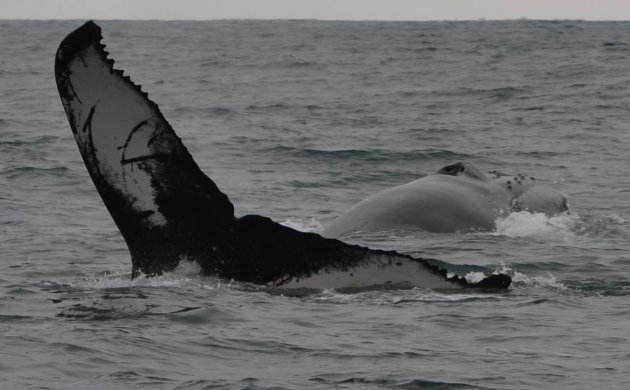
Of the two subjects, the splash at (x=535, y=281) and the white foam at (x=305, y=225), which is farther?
the white foam at (x=305, y=225)

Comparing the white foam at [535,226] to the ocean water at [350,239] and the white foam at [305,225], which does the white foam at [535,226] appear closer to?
the ocean water at [350,239]

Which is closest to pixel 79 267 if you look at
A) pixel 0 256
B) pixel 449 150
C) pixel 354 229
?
pixel 0 256

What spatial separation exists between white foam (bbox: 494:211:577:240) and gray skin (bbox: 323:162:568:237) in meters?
0.09

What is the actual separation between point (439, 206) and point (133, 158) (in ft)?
17.4

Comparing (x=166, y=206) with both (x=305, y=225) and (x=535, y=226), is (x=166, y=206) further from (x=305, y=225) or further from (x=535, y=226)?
(x=305, y=225)

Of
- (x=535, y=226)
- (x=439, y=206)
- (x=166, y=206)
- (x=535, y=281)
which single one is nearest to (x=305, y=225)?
(x=439, y=206)

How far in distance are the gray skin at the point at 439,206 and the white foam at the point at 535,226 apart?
88 mm

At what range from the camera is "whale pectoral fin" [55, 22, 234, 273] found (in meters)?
7.91

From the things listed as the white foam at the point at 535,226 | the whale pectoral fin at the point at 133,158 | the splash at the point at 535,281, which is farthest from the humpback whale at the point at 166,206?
the white foam at the point at 535,226

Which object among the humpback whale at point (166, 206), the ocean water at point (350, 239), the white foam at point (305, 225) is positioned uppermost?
the humpback whale at point (166, 206)

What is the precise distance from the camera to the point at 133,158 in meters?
8.12

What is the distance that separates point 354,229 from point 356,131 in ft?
49.8

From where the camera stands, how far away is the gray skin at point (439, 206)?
1261cm

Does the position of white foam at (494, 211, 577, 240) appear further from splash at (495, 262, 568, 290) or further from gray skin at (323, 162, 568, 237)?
splash at (495, 262, 568, 290)
